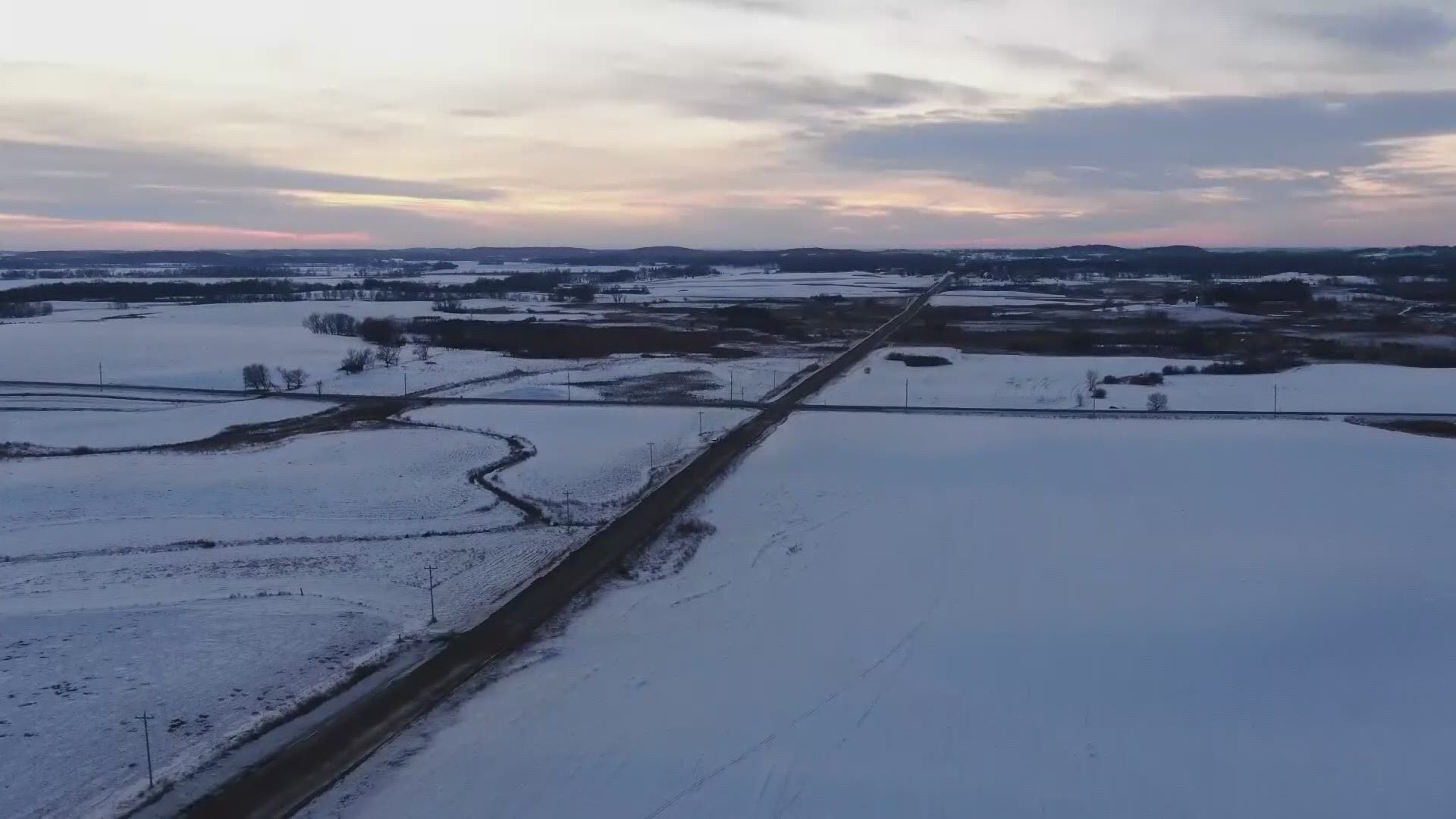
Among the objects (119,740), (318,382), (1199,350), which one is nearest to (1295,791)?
(119,740)

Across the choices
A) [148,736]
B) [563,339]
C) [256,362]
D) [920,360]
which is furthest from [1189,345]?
[148,736]

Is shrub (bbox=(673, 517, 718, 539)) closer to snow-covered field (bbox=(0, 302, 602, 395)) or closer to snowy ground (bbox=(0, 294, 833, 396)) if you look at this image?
snowy ground (bbox=(0, 294, 833, 396))

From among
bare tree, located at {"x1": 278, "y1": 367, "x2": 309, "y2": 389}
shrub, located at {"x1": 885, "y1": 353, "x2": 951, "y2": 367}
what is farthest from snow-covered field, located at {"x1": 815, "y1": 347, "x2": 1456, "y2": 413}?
bare tree, located at {"x1": 278, "y1": 367, "x2": 309, "y2": 389}

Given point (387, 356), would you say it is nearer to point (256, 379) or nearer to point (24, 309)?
point (256, 379)

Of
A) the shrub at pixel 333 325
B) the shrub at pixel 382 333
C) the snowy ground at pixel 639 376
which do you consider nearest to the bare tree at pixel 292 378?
the snowy ground at pixel 639 376

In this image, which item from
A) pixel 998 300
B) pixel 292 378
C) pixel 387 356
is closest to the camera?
pixel 292 378

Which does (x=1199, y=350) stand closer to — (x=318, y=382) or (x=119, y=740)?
(x=318, y=382)
